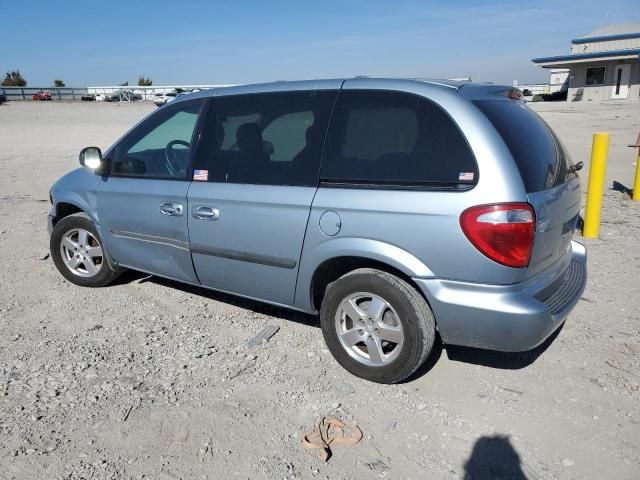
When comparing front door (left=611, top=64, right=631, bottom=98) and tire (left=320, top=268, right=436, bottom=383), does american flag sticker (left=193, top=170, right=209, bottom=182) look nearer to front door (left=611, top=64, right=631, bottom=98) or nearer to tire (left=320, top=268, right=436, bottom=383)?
tire (left=320, top=268, right=436, bottom=383)

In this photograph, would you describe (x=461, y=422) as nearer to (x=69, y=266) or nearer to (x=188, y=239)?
(x=188, y=239)

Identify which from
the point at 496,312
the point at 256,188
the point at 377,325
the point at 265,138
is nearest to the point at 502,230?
the point at 496,312

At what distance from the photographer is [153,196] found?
4.33 metres

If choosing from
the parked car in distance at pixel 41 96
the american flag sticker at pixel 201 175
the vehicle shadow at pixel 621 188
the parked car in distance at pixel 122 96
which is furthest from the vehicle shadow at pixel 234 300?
the parked car in distance at pixel 41 96

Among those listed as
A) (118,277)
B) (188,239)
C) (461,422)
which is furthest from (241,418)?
(118,277)

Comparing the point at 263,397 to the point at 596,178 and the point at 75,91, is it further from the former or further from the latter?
the point at 75,91

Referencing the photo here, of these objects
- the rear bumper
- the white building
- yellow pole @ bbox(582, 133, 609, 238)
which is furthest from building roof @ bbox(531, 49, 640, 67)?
the rear bumper

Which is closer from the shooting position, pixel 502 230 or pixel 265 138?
pixel 502 230

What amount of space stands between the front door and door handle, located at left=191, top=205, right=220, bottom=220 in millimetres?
46768

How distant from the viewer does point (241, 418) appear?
3.21 metres

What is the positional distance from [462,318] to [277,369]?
133cm

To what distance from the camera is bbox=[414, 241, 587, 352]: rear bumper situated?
303 cm

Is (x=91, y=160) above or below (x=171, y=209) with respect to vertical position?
above

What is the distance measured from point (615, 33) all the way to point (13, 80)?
64.4 meters
